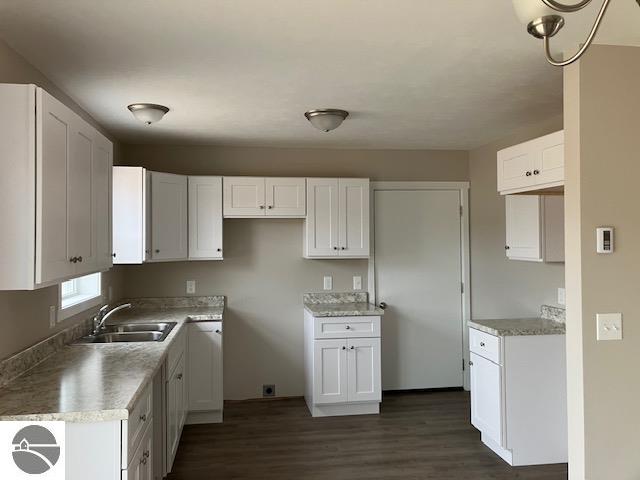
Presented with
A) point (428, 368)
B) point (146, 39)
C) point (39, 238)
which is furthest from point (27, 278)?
point (428, 368)

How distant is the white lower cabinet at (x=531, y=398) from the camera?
11.0 ft

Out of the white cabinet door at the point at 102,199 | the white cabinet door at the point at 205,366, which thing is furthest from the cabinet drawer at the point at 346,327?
the white cabinet door at the point at 102,199

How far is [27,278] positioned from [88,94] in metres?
1.65

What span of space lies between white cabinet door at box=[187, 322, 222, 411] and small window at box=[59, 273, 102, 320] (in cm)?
79

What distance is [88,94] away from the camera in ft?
10.1

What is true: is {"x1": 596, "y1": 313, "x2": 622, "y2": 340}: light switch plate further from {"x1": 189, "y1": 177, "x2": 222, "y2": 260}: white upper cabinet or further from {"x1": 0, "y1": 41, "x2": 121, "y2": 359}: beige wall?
{"x1": 189, "y1": 177, "x2": 222, "y2": 260}: white upper cabinet

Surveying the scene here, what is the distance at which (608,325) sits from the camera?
2285 millimetres

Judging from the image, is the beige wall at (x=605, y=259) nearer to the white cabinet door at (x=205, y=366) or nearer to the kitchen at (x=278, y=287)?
the kitchen at (x=278, y=287)

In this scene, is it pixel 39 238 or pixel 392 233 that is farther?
pixel 392 233

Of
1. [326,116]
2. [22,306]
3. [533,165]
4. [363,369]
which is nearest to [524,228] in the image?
[533,165]

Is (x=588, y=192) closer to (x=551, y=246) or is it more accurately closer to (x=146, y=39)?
(x=551, y=246)

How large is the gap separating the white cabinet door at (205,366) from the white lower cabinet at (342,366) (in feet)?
2.61

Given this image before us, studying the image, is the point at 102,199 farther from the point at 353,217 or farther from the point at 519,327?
the point at 519,327

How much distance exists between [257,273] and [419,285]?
1612mm
